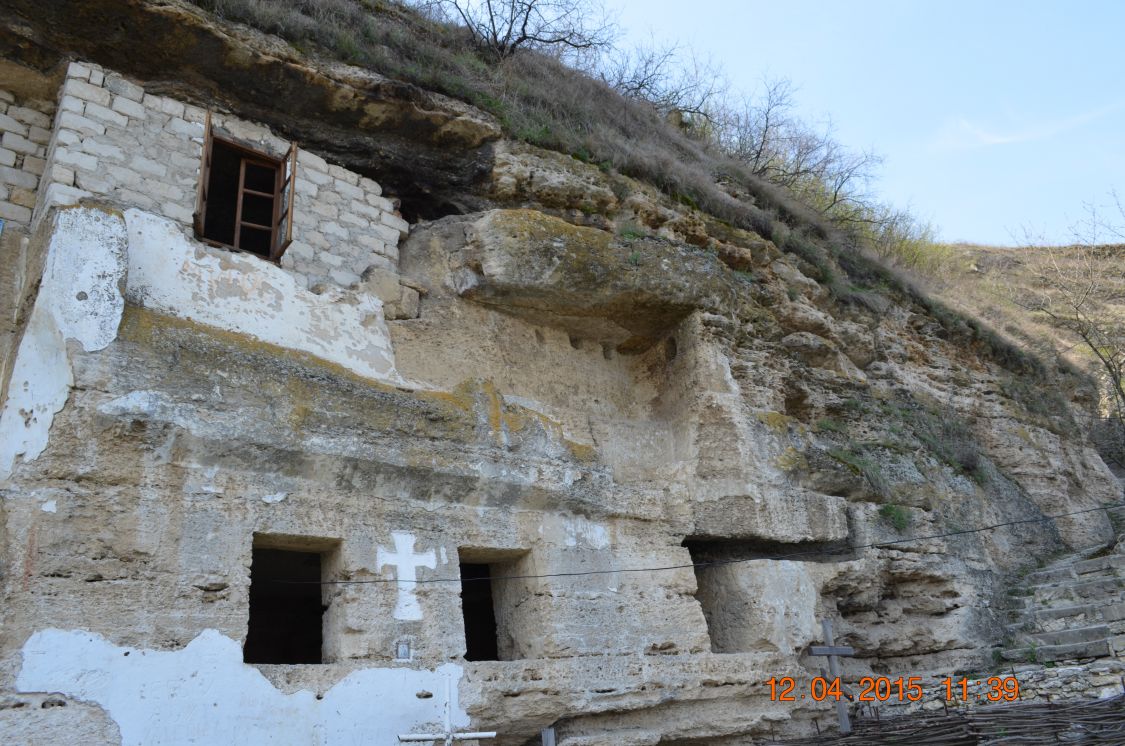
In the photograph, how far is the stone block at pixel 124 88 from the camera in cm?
590

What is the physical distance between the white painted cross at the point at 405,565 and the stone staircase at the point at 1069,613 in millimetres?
5405

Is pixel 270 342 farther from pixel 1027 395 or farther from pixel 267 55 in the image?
pixel 1027 395

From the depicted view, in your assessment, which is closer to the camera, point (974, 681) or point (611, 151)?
point (974, 681)

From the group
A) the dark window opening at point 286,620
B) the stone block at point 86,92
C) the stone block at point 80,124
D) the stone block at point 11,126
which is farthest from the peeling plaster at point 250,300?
the dark window opening at point 286,620

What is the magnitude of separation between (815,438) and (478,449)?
3.39 metres

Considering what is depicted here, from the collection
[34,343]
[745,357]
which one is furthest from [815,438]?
[34,343]

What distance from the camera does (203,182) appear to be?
19.4ft

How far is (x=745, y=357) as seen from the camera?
790 cm

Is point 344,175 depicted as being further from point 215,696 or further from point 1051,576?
point 1051,576

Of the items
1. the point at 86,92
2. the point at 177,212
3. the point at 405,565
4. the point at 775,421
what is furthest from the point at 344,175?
the point at 775,421

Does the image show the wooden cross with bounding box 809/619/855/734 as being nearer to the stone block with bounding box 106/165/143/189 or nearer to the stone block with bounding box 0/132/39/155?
the stone block with bounding box 106/165/143/189

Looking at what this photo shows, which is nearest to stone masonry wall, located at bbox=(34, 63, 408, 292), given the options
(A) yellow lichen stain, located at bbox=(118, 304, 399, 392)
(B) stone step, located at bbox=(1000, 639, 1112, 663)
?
(A) yellow lichen stain, located at bbox=(118, 304, 399, 392)

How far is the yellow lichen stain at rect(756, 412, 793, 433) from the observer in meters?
7.56

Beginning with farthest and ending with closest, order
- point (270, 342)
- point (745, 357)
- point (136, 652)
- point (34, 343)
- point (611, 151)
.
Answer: point (611, 151), point (745, 357), point (270, 342), point (34, 343), point (136, 652)
